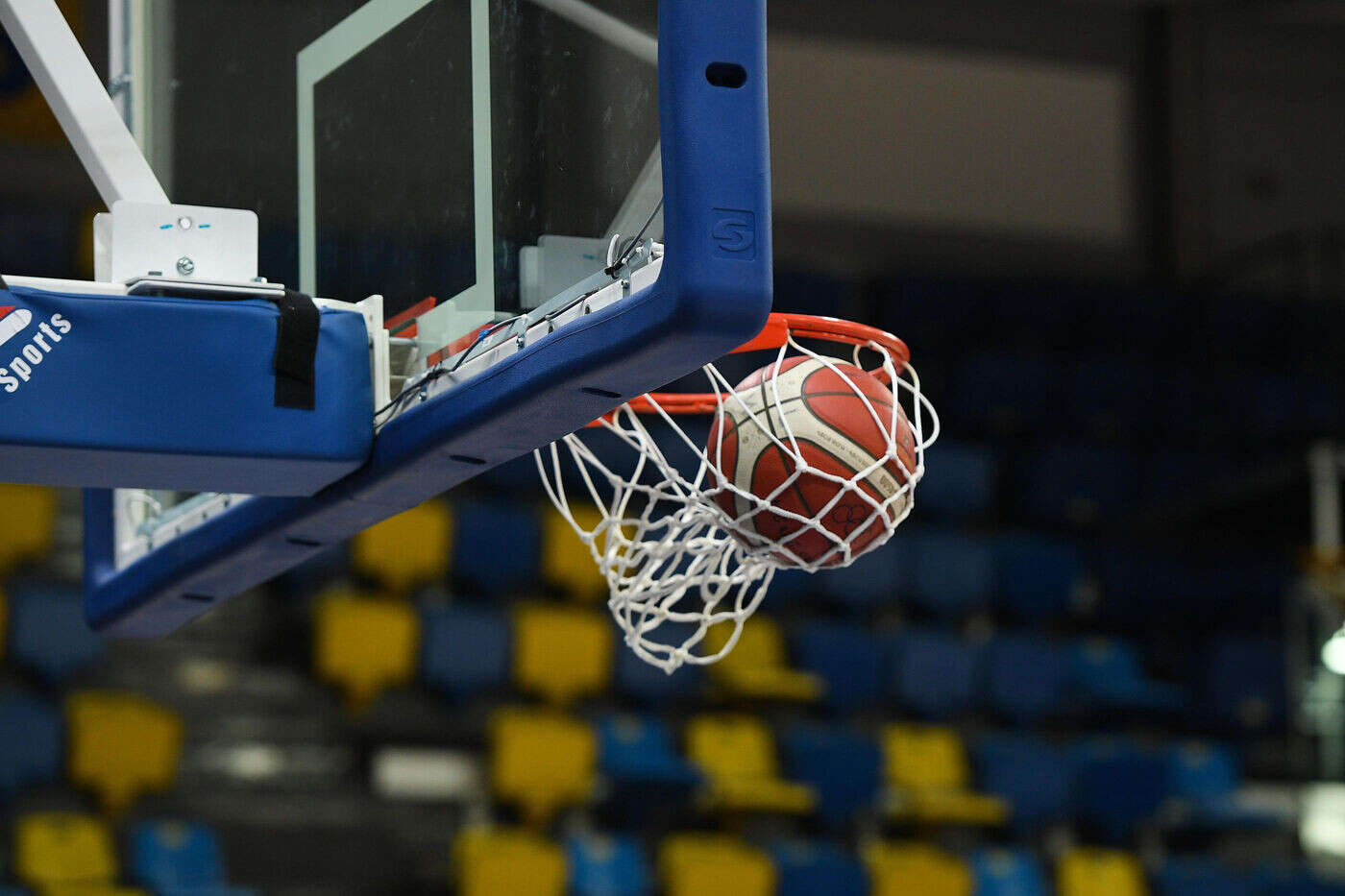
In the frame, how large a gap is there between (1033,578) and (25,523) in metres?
3.99

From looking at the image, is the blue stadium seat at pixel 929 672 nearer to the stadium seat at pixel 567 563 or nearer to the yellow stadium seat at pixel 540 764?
the stadium seat at pixel 567 563

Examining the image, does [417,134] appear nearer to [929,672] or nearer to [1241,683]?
[929,672]

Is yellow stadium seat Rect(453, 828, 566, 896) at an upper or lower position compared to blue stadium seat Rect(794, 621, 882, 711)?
lower

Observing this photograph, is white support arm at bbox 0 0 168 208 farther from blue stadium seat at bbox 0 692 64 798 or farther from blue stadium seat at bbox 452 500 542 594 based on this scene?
blue stadium seat at bbox 452 500 542 594

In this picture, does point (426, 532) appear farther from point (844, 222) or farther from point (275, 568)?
point (275, 568)

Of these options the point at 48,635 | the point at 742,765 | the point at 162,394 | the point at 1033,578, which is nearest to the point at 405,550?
the point at 48,635

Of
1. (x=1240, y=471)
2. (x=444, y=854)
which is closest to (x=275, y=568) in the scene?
(x=444, y=854)

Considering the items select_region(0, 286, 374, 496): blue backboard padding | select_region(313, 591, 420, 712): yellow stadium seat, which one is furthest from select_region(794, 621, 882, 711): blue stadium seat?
select_region(0, 286, 374, 496): blue backboard padding

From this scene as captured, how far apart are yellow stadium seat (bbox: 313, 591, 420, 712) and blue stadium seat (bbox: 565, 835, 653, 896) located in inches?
34.1

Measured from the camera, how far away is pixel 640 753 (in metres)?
6.89

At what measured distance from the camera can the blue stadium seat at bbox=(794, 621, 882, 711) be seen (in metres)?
7.59

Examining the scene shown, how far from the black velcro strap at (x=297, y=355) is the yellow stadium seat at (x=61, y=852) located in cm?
395

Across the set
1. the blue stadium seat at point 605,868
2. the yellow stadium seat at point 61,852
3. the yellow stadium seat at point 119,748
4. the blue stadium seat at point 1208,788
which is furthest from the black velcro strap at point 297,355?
the blue stadium seat at point 1208,788

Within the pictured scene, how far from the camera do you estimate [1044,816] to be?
24.6 feet
